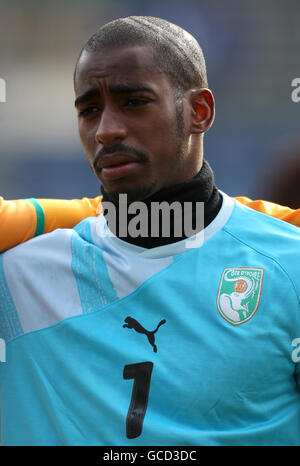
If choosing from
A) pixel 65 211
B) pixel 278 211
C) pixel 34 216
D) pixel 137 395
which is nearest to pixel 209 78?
pixel 278 211

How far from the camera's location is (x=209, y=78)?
592cm

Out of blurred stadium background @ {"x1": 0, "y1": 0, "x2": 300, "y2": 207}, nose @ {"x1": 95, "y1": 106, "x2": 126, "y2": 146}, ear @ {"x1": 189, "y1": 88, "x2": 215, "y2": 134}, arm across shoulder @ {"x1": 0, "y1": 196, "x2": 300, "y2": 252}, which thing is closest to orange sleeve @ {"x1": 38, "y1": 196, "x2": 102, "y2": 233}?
arm across shoulder @ {"x1": 0, "y1": 196, "x2": 300, "y2": 252}

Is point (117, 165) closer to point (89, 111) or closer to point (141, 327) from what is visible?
point (89, 111)

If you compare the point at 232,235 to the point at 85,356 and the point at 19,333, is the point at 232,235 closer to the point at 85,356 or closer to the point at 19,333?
the point at 85,356

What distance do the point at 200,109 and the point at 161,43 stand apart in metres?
0.22

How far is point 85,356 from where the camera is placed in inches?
58.1

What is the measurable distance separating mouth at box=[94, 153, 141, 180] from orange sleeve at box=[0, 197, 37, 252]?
28 cm

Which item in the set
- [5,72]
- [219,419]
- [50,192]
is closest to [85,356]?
[219,419]

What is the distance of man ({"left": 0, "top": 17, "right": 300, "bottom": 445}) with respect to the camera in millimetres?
1393

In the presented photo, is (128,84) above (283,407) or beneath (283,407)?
above

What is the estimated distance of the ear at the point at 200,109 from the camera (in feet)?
5.34

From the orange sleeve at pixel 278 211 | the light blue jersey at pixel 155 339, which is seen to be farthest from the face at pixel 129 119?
the orange sleeve at pixel 278 211

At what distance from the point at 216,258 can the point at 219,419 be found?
0.41 meters

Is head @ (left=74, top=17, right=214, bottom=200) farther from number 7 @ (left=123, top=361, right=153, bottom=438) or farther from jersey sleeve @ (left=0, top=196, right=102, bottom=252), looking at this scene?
number 7 @ (left=123, top=361, right=153, bottom=438)
